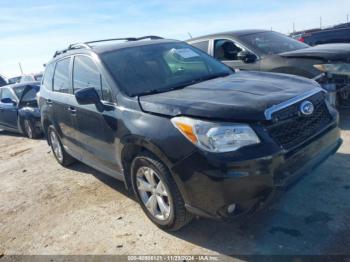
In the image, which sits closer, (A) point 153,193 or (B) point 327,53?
(A) point 153,193

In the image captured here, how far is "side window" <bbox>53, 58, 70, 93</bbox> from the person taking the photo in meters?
5.10

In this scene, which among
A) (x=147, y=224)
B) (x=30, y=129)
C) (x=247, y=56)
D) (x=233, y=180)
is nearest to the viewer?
(x=233, y=180)

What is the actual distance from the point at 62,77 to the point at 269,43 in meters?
3.82

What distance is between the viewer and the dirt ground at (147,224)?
10.6 ft

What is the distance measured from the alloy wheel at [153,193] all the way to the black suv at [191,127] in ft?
0.04

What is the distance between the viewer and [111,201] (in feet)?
15.0

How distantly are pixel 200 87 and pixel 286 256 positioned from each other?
5.77ft

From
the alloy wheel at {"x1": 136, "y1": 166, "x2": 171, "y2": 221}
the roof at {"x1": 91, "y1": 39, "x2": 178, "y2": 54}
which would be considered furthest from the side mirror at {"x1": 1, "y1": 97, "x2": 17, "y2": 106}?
the alloy wheel at {"x1": 136, "y1": 166, "x2": 171, "y2": 221}

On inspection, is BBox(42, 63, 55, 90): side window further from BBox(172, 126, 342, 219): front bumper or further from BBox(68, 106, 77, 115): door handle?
BBox(172, 126, 342, 219): front bumper

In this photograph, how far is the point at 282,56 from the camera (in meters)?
6.20

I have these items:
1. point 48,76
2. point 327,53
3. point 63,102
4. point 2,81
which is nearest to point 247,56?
point 327,53

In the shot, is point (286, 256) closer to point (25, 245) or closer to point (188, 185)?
point (188, 185)

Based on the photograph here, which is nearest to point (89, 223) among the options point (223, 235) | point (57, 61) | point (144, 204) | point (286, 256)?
point (144, 204)

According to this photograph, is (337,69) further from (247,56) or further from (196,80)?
(196,80)
